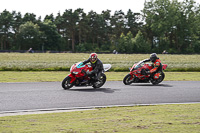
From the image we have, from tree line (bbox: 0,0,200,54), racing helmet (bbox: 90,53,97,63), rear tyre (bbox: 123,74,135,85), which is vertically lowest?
rear tyre (bbox: 123,74,135,85)

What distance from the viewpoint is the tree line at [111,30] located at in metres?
98.9

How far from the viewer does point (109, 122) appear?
6898 mm

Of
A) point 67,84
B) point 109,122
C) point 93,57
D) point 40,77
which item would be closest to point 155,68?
point 93,57

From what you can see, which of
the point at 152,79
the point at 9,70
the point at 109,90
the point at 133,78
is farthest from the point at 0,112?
the point at 9,70

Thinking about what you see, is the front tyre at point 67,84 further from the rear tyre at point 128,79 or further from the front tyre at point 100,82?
the rear tyre at point 128,79

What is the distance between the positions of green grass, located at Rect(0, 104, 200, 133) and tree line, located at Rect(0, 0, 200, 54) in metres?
85.4

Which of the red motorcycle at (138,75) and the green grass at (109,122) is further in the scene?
the red motorcycle at (138,75)

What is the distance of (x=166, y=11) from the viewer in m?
102

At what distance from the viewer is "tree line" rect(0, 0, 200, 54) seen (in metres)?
98.9

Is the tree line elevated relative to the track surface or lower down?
elevated

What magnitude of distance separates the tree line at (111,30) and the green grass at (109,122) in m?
85.4

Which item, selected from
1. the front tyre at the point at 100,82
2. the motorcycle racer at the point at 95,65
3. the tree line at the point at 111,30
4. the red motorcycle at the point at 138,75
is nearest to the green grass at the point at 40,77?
the red motorcycle at the point at 138,75

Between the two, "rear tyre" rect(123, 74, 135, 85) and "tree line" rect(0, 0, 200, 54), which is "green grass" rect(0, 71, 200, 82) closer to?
"rear tyre" rect(123, 74, 135, 85)

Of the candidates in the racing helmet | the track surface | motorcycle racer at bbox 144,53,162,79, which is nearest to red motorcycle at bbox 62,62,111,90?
the racing helmet
